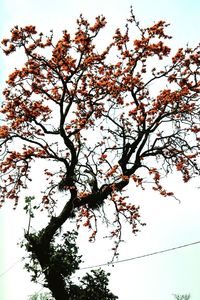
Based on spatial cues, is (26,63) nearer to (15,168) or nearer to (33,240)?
(15,168)

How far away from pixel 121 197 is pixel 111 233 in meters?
1.98

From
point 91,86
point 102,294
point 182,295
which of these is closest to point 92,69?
point 91,86

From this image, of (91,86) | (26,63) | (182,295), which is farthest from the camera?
(182,295)

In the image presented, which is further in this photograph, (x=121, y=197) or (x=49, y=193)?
(x=49, y=193)

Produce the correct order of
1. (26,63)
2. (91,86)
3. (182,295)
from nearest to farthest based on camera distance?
(26,63) < (91,86) < (182,295)

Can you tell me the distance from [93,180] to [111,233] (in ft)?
7.19

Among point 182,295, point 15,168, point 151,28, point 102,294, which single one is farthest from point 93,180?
point 182,295

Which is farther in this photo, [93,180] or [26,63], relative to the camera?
[93,180]

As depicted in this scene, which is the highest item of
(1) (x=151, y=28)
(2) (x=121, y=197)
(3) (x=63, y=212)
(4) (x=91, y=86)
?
(1) (x=151, y=28)

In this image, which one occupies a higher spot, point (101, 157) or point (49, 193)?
point (101, 157)

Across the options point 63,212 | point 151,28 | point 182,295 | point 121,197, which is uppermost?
point 182,295

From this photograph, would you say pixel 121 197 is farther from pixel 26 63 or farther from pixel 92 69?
pixel 26 63

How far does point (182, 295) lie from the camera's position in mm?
61656

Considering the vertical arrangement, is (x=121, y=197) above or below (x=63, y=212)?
above
